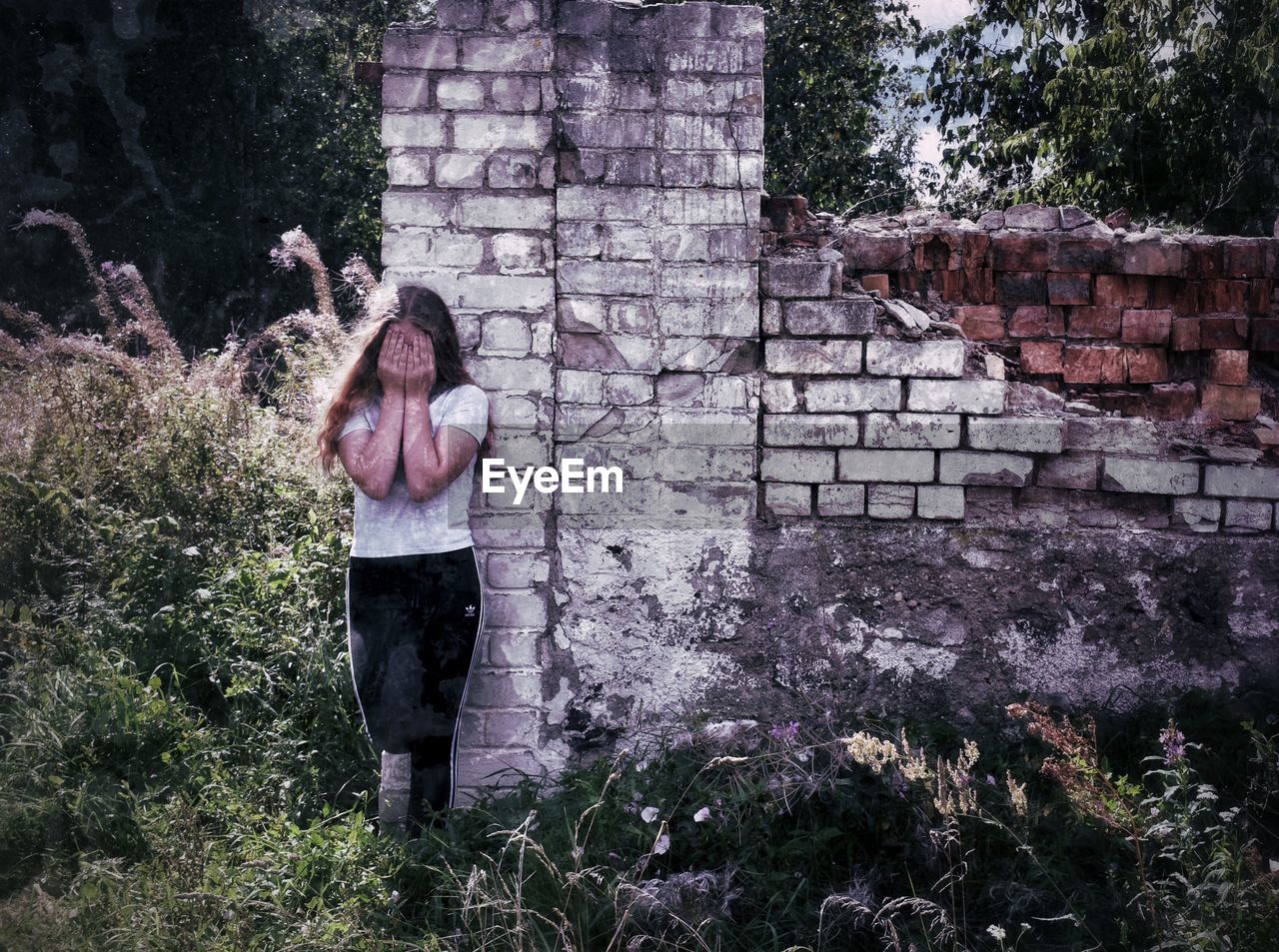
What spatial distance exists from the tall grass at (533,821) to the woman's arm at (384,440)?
151mm

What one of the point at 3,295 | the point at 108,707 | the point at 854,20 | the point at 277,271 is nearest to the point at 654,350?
the point at 108,707

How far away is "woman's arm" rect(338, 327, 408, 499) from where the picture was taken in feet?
9.37

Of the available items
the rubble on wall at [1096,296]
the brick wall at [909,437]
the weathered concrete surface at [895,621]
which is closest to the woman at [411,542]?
the weathered concrete surface at [895,621]

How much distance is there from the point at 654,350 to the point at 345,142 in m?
10.1

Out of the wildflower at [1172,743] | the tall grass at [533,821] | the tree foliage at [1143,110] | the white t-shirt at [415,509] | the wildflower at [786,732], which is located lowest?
the tall grass at [533,821]

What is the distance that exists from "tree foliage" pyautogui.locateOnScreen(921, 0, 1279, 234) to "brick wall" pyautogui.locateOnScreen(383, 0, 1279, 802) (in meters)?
4.35

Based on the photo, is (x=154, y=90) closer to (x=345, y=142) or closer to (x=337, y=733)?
(x=345, y=142)

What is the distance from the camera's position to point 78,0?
430 inches

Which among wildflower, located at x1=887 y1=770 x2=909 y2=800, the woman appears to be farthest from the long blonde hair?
wildflower, located at x1=887 y1=770 x2=909 y2=800

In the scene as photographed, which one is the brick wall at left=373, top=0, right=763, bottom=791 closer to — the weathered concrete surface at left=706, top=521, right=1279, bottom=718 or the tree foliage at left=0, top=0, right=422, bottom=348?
the weathered concrete surface at left=706, top=521, right=1279, bottom=718

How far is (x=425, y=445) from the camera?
2.87 m

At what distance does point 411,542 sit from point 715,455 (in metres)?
0.99

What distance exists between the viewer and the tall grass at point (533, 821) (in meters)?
2.40

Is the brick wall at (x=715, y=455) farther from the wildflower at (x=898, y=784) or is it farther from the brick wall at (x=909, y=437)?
the wildflower at (x=898, y=784)
